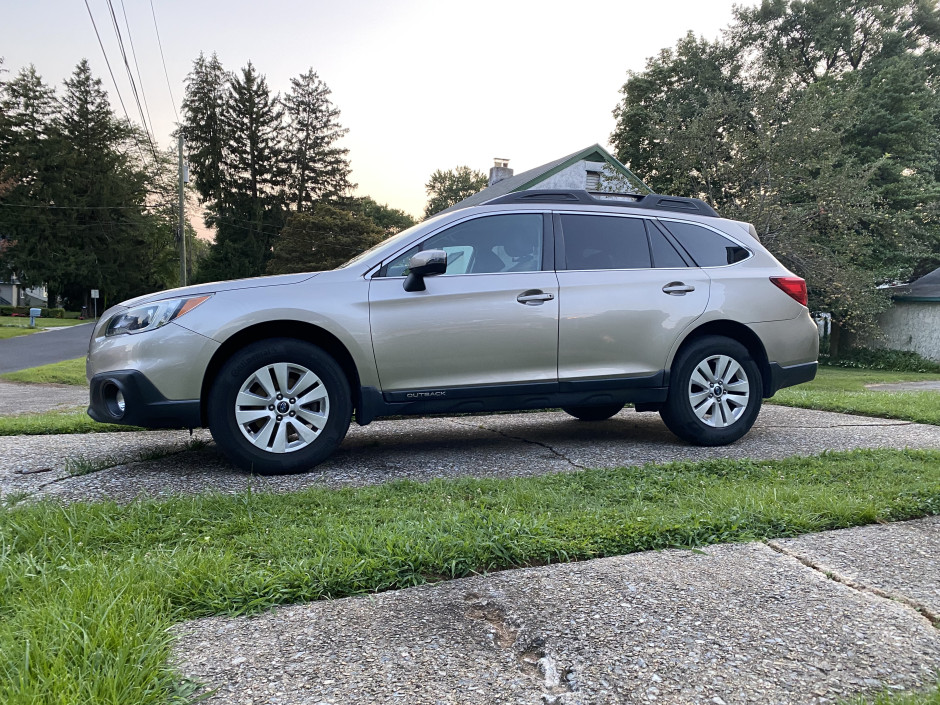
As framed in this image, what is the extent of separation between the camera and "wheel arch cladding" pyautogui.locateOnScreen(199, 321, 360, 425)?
151 inches

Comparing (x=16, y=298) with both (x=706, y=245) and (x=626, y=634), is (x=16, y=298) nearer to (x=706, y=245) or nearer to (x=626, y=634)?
(x=706, y=245)

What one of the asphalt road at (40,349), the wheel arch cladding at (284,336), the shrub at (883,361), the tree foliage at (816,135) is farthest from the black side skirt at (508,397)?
the shrub at (883,361)

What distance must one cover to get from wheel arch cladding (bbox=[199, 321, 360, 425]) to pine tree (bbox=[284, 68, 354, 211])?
52015mm

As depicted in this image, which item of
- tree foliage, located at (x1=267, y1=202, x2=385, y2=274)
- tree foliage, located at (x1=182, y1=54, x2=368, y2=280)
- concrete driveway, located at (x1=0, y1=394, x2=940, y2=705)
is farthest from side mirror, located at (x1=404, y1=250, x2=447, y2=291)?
tree foliage, located at (x1=182, y1=54, x2=368, y2=280)

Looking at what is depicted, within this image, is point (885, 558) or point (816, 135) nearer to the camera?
point (885, 558)

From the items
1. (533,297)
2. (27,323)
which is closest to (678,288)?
(533,297)

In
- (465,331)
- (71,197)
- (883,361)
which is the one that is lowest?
(883,361)

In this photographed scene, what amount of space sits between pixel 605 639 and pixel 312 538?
1246mm

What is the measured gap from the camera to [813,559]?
244cm

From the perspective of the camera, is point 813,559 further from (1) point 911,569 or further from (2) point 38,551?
(2) point 38,551

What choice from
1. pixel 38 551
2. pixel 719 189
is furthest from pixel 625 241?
pixel 719 189

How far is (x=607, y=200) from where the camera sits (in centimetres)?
495

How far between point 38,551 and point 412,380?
2.18m

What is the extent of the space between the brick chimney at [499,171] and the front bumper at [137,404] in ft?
91.1
